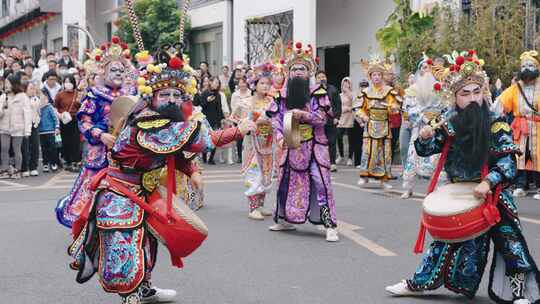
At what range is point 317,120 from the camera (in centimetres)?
862

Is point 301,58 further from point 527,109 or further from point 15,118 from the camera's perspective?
point 15,118


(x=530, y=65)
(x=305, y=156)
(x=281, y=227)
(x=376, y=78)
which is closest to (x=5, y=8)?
(x=376, y=78)

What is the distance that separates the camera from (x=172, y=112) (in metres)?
5.47

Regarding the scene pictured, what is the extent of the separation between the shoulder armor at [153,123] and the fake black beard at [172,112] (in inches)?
1.5

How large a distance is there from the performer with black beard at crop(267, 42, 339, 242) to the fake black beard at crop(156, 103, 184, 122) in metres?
3.11

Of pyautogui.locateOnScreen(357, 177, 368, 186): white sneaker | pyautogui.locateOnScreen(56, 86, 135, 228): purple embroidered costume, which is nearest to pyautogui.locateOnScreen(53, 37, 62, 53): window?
pyautogui.locateOnScreen(357, 177, 368, 186): white sneaker

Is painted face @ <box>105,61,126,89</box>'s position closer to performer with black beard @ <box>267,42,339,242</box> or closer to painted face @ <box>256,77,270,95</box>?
performer with black beard @ <box>267,42,339,242</box>

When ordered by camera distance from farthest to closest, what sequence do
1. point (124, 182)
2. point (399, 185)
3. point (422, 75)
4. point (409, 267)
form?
point (399, 185) → point (422, 75) → point (409, 267) → point (124, 182)

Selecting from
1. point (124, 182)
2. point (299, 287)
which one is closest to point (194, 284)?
point (299, 287)

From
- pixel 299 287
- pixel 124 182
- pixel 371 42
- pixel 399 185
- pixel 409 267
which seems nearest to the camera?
pixel 124 182

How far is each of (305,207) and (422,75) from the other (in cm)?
333

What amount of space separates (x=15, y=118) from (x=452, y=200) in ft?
36.1

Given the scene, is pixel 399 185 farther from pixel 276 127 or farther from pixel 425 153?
pixel 425 153

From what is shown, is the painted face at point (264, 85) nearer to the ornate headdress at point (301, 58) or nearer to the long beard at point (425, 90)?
the ornate headdress at point (301, 58)
